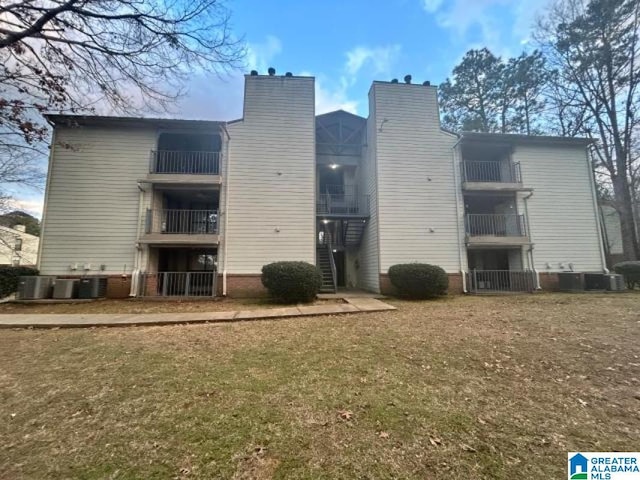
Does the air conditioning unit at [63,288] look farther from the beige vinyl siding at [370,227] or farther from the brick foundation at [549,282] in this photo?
the brick foundation at [549,282]

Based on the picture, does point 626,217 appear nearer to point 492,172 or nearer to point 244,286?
point 492,172

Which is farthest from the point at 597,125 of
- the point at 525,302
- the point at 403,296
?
the point at 403,296

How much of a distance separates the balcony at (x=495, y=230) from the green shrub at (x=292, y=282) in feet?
26.8

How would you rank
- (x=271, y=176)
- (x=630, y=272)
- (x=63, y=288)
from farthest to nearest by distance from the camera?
1. (x=630, y=272)
2. (x=271, y=176)
3. (x=63, y=288)

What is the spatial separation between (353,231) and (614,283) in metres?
12.2

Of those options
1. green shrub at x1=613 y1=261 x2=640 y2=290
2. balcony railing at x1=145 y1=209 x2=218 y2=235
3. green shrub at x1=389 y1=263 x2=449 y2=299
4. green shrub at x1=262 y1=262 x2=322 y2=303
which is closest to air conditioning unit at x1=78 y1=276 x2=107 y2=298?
balcony railing at x1=145 y1=209 x2=218 y2=235

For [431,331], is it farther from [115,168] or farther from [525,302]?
[115,168]

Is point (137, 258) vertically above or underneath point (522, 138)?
underneath

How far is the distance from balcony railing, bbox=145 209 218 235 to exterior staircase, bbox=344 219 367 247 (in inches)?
285

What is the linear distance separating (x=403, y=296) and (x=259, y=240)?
6.84 metres

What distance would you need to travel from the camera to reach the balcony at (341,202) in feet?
51.5

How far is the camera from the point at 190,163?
1375 centimetres

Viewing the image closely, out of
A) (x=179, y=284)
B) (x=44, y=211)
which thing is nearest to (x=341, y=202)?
(x=179, y=284)

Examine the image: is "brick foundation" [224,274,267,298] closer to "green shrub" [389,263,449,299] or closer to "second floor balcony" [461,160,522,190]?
"green shrub" [389,263,449,299]
